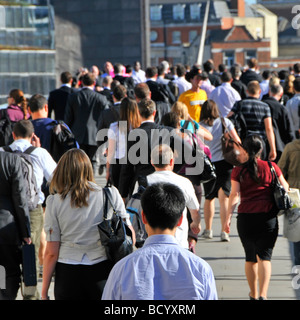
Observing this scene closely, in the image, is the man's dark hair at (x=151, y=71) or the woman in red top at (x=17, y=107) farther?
the man's dark hair at (x=151, y=71)

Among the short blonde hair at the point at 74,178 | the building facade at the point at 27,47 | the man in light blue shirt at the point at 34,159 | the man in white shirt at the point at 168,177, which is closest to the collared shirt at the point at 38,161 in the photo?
the man in light blue shirt at the point at 34,159

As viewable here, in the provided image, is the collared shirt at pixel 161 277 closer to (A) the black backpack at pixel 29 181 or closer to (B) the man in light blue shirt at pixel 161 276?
(B) the man in light blue shirt at pixel 161 276

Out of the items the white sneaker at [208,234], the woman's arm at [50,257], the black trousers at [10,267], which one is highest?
the woman's arm at [50,257]

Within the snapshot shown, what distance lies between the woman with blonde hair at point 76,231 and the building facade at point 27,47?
16.8 m

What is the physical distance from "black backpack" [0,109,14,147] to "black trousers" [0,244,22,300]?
11.2 ft

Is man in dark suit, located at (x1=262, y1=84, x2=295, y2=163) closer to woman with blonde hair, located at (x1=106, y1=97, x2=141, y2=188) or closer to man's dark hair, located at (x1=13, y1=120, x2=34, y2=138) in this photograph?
woman with blonde hair, located at (x1=106, y1=97, x2=141, y2=188)

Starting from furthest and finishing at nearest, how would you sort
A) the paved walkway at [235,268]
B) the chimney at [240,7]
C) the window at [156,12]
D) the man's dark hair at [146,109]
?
1. the window at [156,12]
2. the chimney at [240,7]
3. the man's dark hair at [146,109]
4. the paved walkway at [235,268]

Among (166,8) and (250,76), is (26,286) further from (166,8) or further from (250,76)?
(166,8)

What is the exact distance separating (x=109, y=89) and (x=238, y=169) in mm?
7562

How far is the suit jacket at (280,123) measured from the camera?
34.6ft

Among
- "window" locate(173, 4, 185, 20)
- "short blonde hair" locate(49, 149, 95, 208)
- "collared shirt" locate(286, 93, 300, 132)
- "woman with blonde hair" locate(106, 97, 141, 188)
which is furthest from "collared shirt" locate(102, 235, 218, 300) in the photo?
"window" locate(173, 4, 185, 20)

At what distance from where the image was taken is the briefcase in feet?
18.4

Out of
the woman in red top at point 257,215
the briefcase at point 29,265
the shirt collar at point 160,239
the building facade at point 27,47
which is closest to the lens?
the shirt collar at point 160,239

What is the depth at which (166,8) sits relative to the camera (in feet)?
402
